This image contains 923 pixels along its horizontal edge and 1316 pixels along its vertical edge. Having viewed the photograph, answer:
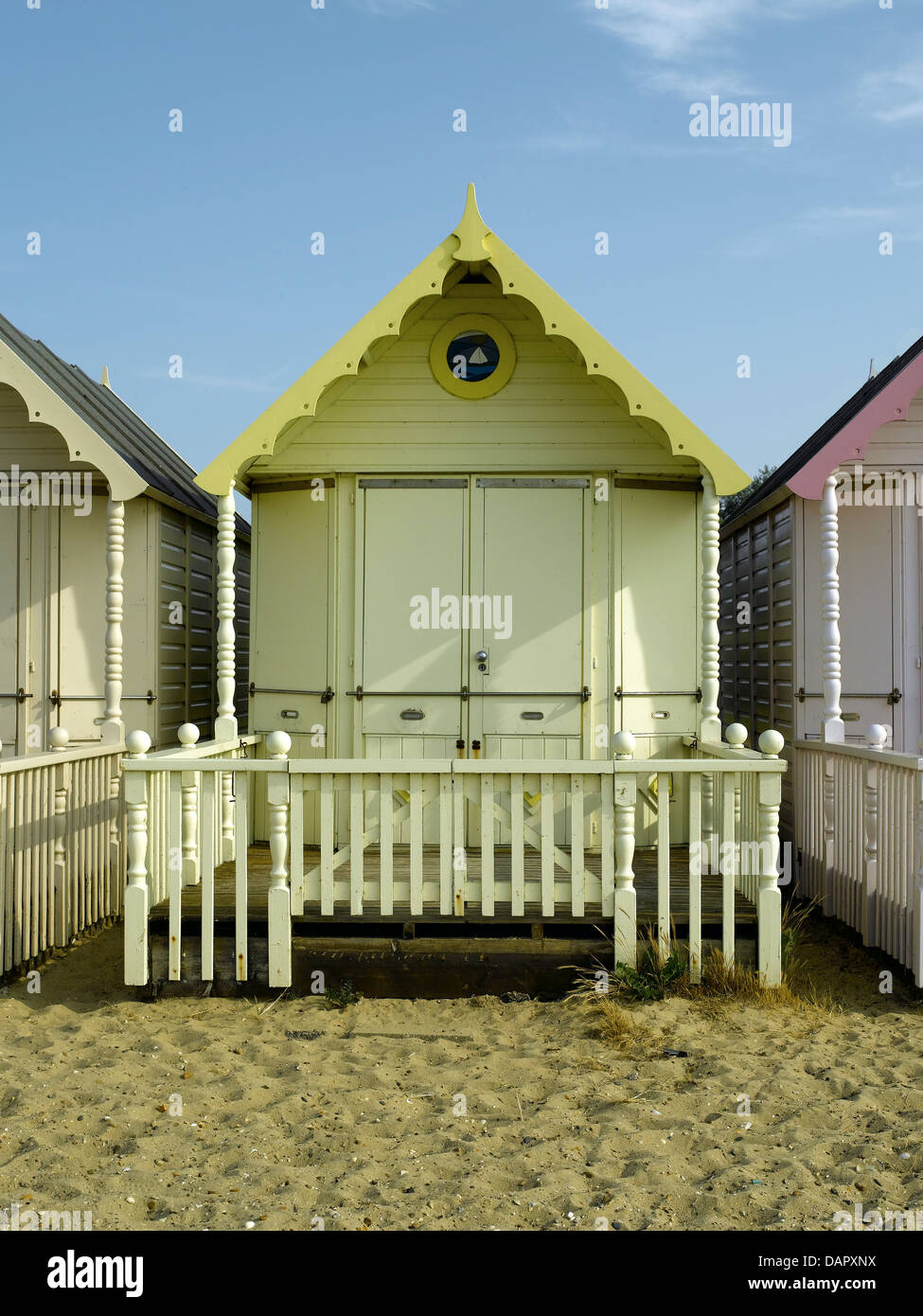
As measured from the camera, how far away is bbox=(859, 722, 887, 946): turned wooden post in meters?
6.89

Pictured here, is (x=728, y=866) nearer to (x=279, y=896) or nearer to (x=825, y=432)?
(x=279, y=896)

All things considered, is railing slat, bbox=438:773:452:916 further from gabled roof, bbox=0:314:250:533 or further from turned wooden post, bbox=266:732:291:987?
gabled roof, bbox=0:314:250:533

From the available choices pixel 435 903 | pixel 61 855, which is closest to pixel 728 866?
pixel 435 903

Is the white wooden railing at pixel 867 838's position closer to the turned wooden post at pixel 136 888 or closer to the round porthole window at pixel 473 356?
the round porthole window at pixel 473 356

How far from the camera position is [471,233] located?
717cm

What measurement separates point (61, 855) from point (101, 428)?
3.72m

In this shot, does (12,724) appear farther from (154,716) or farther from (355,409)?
(355,409)

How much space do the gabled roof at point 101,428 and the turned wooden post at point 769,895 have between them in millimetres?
4877

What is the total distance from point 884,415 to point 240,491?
187 inches

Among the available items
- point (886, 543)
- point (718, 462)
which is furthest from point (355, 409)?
point (886, 543)

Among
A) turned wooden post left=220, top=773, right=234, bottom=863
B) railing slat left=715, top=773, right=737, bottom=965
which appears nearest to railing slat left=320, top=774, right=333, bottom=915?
turned wooden post left=220, top=773, right=234, bottom=863

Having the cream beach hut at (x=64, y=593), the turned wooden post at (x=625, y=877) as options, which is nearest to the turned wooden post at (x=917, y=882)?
the turned wooden post at (x=625, y=877)

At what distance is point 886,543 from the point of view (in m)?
8.66
